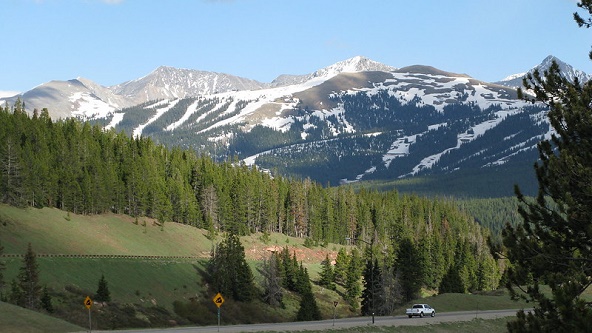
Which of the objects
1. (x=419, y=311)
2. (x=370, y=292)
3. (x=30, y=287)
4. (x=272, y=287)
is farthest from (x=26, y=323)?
(x=272, y=287)

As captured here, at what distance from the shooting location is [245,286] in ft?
389

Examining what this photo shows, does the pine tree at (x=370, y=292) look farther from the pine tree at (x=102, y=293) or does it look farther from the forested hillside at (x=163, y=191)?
the pine tree at (x=102, y=293)

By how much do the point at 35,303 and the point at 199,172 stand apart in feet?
346

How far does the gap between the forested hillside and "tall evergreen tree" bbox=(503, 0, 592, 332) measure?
97.9 meters

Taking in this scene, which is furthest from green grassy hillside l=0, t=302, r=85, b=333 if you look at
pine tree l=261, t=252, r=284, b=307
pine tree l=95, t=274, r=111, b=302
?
pine tree l=261, t=252, r=284, b=307

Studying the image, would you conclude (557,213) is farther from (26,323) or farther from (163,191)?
(163,191)

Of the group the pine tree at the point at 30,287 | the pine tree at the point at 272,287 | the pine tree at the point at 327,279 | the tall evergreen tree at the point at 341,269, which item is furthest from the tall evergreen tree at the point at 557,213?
the tall evergreen tree at the point at 341,269

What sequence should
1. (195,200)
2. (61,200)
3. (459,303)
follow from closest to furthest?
(459,303)
(61,200)
(195,200)

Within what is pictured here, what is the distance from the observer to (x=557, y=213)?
2564 cm

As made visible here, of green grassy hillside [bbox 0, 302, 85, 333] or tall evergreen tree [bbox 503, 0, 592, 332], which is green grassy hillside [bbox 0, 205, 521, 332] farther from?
tall evergreen tree [bbox 503, 0, 592, 332]

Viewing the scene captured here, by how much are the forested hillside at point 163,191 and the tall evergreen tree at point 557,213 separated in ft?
321

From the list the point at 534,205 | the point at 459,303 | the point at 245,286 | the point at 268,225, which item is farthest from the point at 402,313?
the point at 268,225

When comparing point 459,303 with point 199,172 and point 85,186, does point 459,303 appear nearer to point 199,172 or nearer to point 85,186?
point 85,186

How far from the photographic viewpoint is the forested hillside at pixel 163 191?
13612 centimetres
